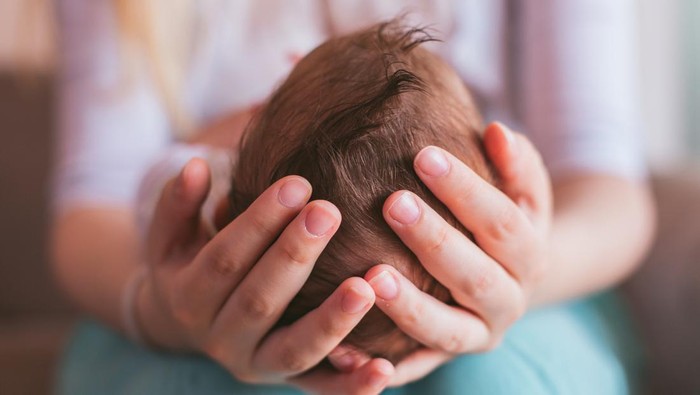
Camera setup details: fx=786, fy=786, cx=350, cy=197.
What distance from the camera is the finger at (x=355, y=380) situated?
0.46 m

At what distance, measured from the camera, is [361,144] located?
44 cm

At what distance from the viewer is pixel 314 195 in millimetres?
454

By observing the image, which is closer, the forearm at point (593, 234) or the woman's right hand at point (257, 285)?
the woman's right hand at point (257, 285)

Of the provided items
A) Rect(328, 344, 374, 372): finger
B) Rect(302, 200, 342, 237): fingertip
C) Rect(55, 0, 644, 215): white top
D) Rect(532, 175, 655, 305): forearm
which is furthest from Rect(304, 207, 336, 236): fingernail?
Rect(55, 0, 644, 215): white top

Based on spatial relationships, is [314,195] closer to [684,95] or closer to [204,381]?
[204,381]

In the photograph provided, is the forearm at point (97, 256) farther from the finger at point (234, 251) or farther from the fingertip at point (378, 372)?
the fingertip at point (378, 372)

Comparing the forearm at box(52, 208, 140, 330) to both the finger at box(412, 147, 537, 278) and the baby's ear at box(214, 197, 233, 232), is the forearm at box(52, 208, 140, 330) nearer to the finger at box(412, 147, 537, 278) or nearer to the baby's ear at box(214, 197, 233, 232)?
the baby's ear at box(214, 197, 233, 232)

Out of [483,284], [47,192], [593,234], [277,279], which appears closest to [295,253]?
[277,279]

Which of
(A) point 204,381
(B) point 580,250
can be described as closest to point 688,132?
(B) point 580,250

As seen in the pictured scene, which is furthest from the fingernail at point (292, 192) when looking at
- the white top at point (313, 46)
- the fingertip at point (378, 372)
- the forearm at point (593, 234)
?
the white top at point (313, 46)

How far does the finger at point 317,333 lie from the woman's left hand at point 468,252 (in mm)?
15

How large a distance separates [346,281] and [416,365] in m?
0.12

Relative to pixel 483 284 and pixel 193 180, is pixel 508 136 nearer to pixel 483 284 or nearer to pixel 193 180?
pixel 483 284

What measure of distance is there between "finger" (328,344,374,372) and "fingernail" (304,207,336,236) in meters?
0.10
